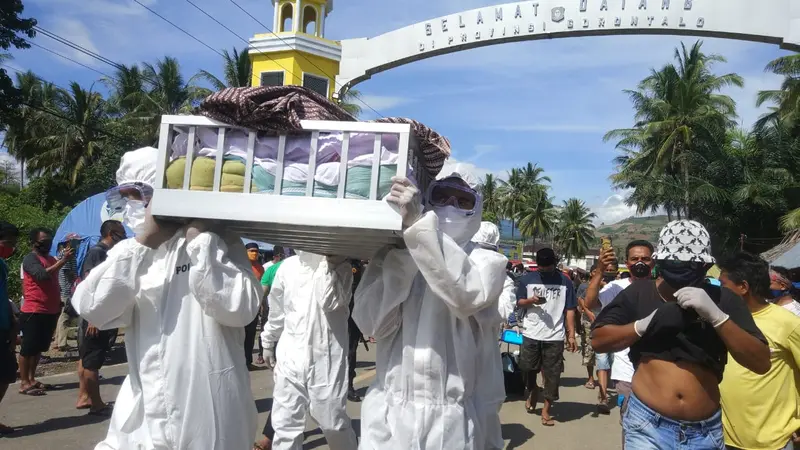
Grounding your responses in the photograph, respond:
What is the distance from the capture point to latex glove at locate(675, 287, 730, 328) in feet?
9.23

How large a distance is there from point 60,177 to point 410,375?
3531cm

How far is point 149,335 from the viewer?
3213 mm

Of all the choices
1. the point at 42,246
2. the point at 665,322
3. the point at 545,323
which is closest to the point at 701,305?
the point at 665,322

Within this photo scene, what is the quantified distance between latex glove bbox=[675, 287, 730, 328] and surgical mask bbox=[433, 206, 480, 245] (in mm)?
970

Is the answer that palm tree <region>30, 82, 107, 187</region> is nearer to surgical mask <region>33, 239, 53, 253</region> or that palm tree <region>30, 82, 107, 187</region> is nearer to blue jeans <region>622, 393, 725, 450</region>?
surgical mask <region>33, 239, 53, 253</region>

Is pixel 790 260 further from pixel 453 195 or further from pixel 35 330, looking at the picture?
pixel 35 330

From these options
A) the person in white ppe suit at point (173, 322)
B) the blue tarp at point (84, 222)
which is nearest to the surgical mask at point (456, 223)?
the person in white ppe suit at point (173, 322)

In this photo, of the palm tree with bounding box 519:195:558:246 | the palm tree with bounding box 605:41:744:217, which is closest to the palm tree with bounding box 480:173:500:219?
the palm tree with bounding box 519:195:558:246

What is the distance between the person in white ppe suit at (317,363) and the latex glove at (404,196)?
1.88 metres

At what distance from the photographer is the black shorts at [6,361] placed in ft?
18.3

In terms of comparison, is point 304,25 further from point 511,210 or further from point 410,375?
point 511,210

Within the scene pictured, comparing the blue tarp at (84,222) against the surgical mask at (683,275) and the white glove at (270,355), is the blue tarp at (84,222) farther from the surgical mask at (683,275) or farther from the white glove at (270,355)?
the surgical mask at (683,275)

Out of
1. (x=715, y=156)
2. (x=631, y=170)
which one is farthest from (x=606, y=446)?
(x=631, y=170)

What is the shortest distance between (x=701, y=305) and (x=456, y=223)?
3.67 feet
